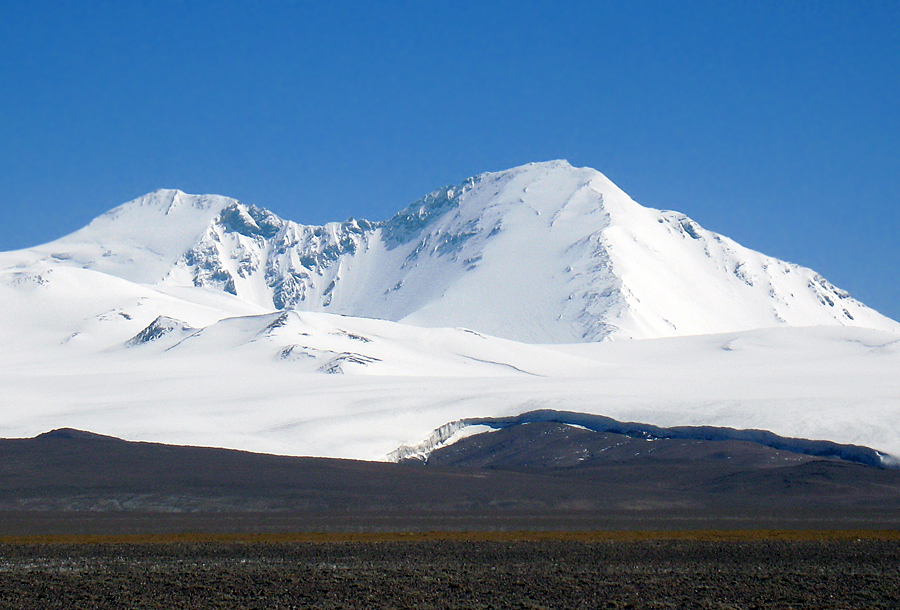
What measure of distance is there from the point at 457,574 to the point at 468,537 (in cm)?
688

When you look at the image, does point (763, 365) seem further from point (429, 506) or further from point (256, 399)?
point (429, 506)

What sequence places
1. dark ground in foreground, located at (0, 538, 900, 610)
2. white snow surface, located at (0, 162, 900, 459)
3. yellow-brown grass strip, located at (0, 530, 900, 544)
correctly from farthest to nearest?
white snow surface, located at (0, 162, 900, 459)
yellow-brown grass strip, located at (0, 530, 900, 544)
dark ground in foreground, located at (0, 538, 900, 610)

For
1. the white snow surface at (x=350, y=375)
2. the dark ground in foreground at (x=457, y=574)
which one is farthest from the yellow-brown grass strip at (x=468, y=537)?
the white snow surface at (x=350, y=375)

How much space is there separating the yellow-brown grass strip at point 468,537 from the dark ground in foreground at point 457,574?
773mm

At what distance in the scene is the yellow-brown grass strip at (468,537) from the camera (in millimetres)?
30000

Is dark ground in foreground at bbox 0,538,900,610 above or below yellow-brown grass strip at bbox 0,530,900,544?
below

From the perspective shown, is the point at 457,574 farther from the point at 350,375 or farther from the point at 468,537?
the point at 350,375

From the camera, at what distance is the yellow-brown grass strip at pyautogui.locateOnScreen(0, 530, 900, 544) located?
98.4 feet

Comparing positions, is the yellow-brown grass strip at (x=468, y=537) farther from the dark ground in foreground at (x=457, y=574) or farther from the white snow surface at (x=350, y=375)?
the white snow surface at (x=350, y=375)

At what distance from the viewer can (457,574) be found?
23.9 meters

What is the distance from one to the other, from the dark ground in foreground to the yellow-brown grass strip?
77cm

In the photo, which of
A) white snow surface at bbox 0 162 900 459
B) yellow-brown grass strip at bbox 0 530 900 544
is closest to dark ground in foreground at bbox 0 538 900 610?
yellow-brown grass strip at bbox 0 530 900 544

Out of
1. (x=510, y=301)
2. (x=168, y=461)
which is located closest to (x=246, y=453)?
(x=168, y=461)

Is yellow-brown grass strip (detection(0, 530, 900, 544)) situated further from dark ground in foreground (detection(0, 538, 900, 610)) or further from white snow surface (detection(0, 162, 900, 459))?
white snow surface (detection(0, 162, 900, 459))
